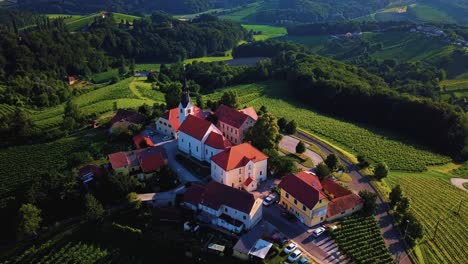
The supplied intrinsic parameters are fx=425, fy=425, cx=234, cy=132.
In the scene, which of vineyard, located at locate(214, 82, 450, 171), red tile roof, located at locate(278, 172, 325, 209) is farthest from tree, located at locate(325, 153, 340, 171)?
vineyard, located at locate(214, 82, 450, 171)

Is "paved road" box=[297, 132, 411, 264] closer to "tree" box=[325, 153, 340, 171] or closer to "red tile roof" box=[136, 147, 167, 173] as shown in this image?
"tree" box=[325, 153, 340, 171]

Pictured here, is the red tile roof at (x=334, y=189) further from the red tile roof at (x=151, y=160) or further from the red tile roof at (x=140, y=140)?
the red tile roof at (x=140, y=140)

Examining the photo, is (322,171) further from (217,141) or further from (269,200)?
(217,141)

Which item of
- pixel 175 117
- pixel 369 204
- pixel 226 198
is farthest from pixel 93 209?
pixel 369 204

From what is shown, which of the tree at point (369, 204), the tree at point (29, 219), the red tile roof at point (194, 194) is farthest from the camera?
the tree at point (369, 204)

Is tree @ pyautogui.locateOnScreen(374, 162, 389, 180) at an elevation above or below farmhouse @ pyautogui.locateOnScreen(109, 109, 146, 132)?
below

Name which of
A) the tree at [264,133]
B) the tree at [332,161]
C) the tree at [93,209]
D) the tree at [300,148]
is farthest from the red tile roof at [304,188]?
the tree at [93,209]

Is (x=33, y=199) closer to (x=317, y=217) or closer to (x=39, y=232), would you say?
(x=39, y=232)
